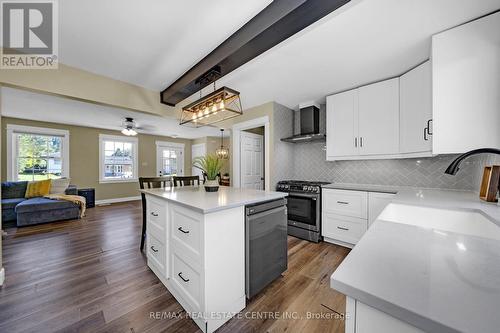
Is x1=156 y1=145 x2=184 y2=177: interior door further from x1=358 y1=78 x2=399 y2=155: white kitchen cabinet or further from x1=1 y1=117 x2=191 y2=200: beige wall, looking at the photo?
x1=358 y1=78 x2=399 y2=155: white kitchen cabinet

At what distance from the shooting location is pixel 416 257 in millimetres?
598

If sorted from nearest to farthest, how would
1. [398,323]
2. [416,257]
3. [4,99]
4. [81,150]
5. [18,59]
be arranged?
[398,323] < [416,257] < [18,59] < [4,99] < [81,150]

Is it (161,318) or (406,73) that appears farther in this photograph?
(406,73)

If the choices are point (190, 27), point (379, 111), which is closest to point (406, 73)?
point (379, 111)

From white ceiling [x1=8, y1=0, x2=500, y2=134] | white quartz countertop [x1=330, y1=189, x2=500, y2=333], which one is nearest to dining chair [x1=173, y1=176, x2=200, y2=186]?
white ceiling [x1=8, y1=0, x2=500, y2=134]

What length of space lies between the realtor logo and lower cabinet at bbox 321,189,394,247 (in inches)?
142

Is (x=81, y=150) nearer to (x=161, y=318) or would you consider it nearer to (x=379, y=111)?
(x=161, y=318)

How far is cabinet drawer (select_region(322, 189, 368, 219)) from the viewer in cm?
252

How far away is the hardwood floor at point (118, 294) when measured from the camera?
1.41m

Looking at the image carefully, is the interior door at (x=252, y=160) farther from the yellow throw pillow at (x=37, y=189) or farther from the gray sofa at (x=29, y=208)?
the yellow throw pillow at (x=37, y=189)

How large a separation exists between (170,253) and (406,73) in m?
3.46

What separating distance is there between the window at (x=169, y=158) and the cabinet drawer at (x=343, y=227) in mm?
6517

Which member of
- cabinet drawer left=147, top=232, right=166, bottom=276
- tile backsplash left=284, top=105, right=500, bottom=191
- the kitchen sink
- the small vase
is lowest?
cabinet drawer left=147, top=232, right=166, bottom=276

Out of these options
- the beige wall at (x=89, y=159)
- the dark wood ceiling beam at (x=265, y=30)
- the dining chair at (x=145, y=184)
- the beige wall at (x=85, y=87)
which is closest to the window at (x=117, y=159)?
the beige wall at (x=89, y=159)
